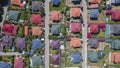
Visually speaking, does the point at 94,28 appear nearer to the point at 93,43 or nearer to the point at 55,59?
the point at 93,43

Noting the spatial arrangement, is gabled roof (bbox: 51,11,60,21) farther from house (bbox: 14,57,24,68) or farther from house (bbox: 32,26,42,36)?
house (bbox: 14,57,24,68)

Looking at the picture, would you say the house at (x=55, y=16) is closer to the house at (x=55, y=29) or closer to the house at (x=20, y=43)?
the house at (x=55, y=29)

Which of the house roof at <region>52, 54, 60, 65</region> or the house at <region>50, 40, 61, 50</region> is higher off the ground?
the house at <region>50, 40, 61, 50</region>

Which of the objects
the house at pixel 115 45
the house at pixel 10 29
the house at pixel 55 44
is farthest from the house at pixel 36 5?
the house at pixel 115 45

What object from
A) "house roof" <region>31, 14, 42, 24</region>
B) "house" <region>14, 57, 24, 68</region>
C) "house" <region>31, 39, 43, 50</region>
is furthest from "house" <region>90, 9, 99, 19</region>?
"house" <region>14, 57, 24, 68</region>

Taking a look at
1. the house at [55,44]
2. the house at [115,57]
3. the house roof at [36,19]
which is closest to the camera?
the house at [115,57]

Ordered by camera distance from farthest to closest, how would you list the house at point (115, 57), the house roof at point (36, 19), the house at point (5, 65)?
the house roof at point (36, 19) < the house at point (115, 57) < the house at point (5, 65)

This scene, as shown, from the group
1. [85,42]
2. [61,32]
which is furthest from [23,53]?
[85,42]

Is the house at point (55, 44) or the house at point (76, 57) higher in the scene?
the house at point (55, 44)

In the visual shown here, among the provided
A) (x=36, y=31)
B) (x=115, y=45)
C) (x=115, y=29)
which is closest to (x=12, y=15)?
(x=36, y=31)
